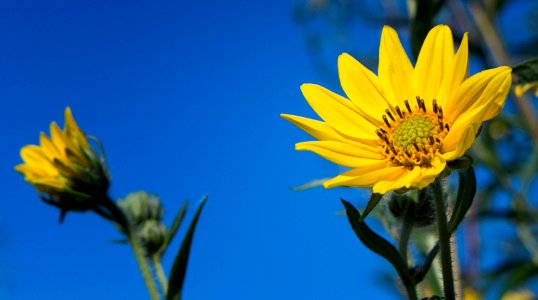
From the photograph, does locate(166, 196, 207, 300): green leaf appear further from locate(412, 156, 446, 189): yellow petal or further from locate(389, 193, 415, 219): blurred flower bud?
locate(412, 156, 446, 189): yellow petal

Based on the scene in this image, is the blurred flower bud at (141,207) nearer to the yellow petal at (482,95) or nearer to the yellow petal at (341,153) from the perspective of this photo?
the yellow petal at (341,153)

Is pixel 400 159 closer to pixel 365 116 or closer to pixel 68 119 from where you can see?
pixel 365 116

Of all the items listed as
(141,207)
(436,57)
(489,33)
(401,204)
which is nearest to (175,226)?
(141,207)

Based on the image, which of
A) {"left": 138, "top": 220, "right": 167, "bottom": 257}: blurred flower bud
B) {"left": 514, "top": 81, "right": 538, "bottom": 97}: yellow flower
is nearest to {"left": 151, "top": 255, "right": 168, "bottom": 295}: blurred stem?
{"left": 138, "top": 220, "right": 167, "bottom": 257}: blurred flower bud

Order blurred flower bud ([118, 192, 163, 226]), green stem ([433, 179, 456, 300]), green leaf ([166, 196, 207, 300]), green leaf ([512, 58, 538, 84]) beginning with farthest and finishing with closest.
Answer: blurred flower bud ([118, 192, 163, 226]), green leaf ([166, 196, 207, 300]), green leaf ([512, 58, 538, 84]), green stem ([433, 179, 456, 300])

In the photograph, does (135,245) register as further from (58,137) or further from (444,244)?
(444,244)

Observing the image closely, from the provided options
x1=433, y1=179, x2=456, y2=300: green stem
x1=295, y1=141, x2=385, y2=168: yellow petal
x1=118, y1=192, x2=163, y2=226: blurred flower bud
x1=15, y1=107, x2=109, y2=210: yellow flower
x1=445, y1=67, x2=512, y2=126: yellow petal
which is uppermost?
x1=15, y1=107, x2=109, y2=210: yellow flower
